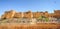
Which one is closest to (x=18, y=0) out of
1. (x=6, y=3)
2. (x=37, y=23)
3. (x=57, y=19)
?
(x=6, y=3)

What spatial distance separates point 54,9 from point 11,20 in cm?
103

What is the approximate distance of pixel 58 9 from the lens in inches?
164

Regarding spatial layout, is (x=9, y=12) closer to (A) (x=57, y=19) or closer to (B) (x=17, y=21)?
(B) (x=17, y=21)

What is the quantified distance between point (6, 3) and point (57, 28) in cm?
133

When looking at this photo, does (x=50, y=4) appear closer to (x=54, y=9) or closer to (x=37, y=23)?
(x=54, y=9)

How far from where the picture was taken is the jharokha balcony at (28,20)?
13.4 ft

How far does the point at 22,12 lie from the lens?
4211 mm

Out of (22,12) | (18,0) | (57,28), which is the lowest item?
(57,28)

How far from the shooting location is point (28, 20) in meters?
4.16

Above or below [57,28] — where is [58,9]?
above

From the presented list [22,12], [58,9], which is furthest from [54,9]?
[22,12]

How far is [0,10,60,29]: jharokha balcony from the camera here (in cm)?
409

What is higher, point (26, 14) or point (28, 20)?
point (26, 14)

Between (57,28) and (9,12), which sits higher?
(9,12)
